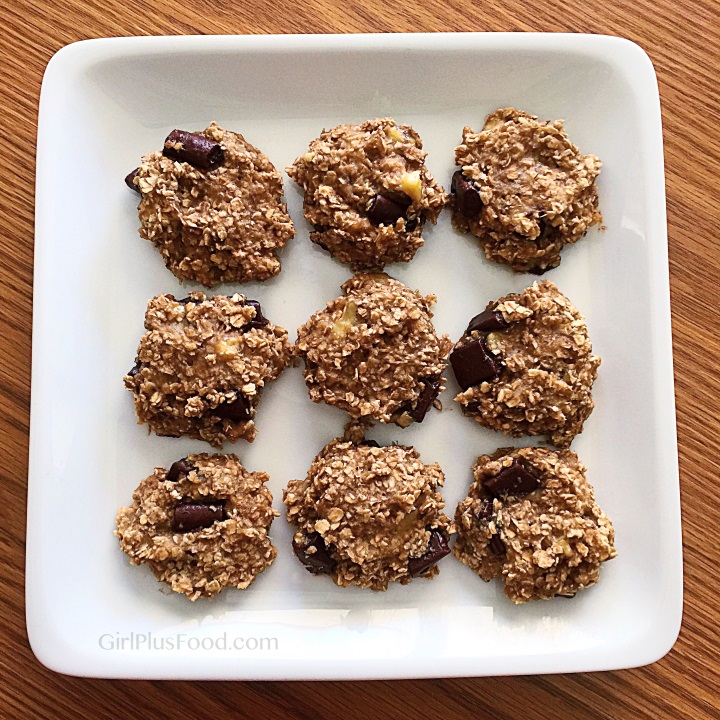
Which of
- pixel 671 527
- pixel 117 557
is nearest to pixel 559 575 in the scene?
Result: pixel 671 527

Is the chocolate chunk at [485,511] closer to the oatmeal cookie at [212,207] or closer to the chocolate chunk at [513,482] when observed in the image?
the chocolate chunk at [513,482]

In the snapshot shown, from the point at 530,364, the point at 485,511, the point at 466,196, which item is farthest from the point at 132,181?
the point at 485,511

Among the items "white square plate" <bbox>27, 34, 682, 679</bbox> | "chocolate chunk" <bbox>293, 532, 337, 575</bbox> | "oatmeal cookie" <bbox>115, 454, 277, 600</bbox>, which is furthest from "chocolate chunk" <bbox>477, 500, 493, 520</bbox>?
"oatmeal cookie" <bbox>115, 454, 277, 600</bbox>

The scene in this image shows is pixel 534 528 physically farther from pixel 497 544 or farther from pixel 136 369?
pixel 136 369

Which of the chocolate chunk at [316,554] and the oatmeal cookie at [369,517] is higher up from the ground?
the oatmeal cookie at [369,517]

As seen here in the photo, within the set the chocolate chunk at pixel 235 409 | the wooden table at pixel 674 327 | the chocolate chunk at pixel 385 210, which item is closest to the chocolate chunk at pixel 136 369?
the chocolate chunk at pixel 235 409

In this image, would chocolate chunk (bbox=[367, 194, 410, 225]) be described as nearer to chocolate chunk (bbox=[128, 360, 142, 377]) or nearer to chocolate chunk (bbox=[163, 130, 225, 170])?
chocolate chunk (bbox=[163, 130, 225, 170])
